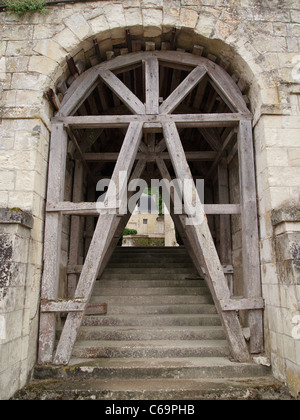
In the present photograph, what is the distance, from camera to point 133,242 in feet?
51.4

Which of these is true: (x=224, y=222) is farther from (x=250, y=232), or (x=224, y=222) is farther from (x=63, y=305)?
(x=63, y=305)

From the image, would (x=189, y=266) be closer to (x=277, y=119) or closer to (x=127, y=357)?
(x=127, y=357)

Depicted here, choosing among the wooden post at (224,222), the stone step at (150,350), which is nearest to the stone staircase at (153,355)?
the stone step at (150,350)

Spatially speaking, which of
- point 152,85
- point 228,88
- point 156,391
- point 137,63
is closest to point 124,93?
point 152,85

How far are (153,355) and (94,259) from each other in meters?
1.22

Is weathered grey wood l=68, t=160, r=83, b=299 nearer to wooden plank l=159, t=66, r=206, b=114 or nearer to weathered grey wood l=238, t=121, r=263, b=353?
wooden plank l=159, t=66, r=206, b=114

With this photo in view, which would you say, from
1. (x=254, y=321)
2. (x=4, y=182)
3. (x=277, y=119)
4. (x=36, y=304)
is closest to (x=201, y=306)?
(x=254, y=321)

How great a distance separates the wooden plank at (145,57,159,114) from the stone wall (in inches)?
11.3

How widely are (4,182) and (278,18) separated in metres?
3.65

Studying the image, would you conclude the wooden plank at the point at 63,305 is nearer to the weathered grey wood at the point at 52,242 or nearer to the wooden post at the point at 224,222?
the weathered grey wood at the point at 52,242

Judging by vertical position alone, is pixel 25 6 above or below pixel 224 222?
above

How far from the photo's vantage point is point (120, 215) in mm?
3842

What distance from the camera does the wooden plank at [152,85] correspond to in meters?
3.92

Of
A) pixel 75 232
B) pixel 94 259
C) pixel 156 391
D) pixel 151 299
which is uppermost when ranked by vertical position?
pixel 75 232
